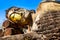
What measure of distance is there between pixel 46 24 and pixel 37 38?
A: 0.44 m

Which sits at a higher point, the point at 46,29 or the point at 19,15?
the point at 19,15

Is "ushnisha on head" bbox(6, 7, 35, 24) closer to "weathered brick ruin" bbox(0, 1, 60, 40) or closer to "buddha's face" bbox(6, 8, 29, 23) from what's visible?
"buddha's face" bbox(6, 8, 29, 23)

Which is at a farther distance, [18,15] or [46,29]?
[18,15]

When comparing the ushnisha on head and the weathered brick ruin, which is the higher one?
the ushnisha on head

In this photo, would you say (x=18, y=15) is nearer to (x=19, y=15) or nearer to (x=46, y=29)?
(x=19, y=15)

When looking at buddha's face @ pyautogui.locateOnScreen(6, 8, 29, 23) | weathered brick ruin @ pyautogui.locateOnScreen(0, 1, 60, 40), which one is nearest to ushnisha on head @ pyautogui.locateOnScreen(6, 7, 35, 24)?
buddha's face @ pyautogui.locateOnScreen(6, 8, 29, 23)

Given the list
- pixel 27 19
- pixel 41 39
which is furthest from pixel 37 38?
pixel 27 19

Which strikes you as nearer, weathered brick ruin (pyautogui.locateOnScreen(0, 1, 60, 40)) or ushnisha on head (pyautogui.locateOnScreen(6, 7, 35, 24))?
weathered brick ruin (pyautogui.locateOnScreen(0, 1, 60, 40))

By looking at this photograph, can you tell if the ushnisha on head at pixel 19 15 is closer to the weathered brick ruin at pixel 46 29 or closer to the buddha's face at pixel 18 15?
the buddha's face at pixel 18 15

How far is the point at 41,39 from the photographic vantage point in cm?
271

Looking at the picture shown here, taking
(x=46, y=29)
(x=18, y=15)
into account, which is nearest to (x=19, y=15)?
(x=18, y=15)

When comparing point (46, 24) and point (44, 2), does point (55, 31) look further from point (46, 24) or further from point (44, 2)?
point (44, 2)

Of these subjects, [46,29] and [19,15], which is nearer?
[46,29]

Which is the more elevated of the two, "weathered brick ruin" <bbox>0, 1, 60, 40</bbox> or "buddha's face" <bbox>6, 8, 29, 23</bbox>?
"buddha's face" <bbox>6, 8, 29, 23</bbox>
